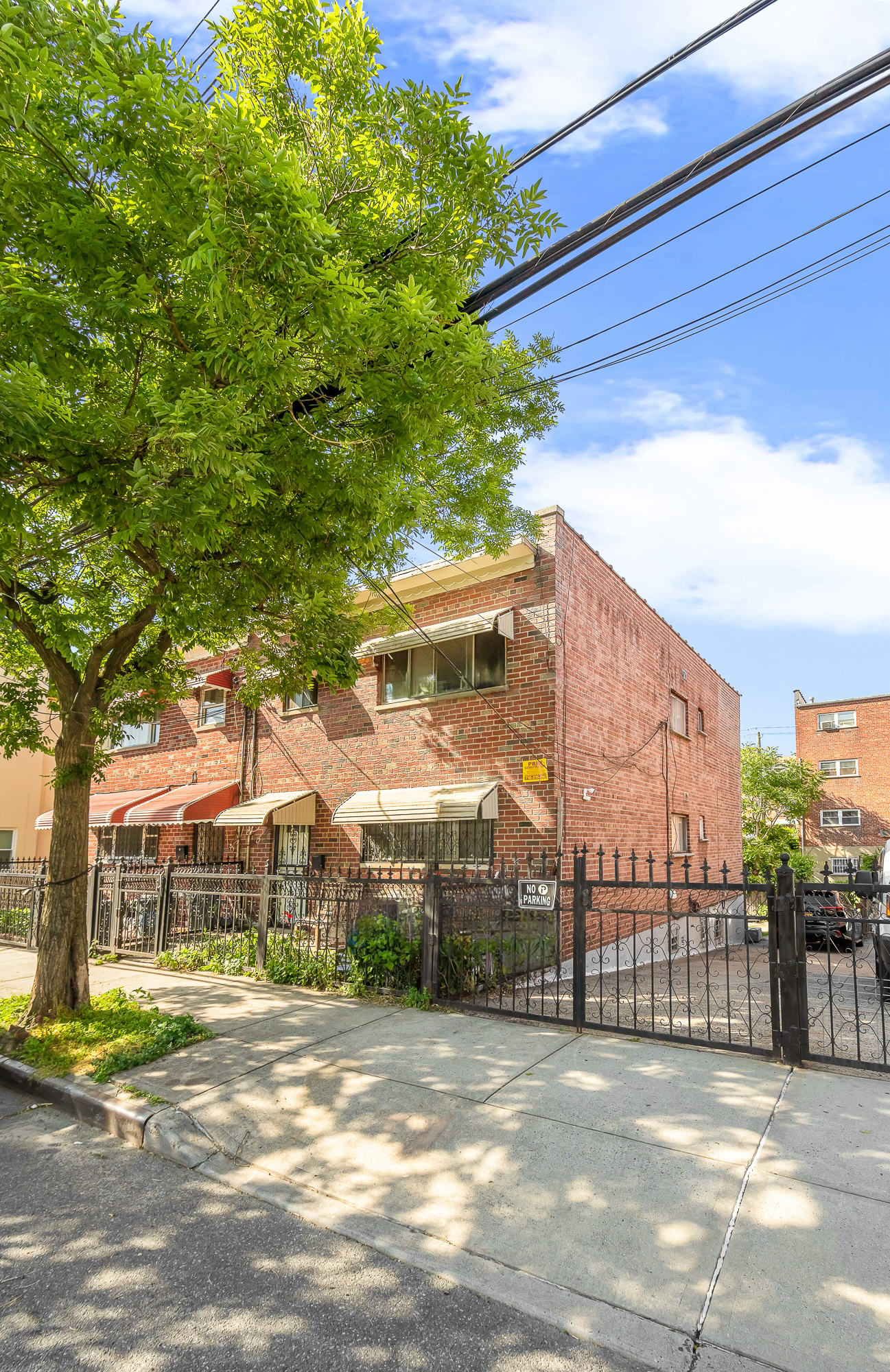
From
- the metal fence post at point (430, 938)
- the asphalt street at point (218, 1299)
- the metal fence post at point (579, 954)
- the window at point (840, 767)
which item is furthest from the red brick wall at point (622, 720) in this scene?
the window at point (840, 767)

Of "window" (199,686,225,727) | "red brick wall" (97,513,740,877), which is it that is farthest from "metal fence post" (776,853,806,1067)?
"window" (199,686,225,727)

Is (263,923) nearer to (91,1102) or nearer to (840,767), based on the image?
(91,1102)

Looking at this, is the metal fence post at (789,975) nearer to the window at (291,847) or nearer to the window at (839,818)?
the window at (291,847)

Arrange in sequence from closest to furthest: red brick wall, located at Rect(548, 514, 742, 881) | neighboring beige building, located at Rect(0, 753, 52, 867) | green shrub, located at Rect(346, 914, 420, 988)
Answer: green shrub, located at Rect(346, 914, 420, 988), red brick wall, located at Rect(548, 514, 742, 881), neighboring beige building, located at Rect(0, 753, 52, 867)

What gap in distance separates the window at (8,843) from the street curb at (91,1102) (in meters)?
19.3

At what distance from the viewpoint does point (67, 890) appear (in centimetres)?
711

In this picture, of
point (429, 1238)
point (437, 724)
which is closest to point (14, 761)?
point (437, 724)

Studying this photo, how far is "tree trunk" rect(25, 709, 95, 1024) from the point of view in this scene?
7.00 m

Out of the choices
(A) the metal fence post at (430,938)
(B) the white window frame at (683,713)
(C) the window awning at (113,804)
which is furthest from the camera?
(B) the white window frame at (683,713)

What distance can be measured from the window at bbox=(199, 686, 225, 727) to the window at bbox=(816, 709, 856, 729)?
1179 inches

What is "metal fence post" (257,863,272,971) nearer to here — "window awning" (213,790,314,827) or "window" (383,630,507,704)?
"window awning" (213,790,314,827)

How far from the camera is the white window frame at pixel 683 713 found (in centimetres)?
1608

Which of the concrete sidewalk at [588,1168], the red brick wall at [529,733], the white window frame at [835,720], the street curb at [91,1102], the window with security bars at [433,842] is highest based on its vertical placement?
the white window frame at [835,720]

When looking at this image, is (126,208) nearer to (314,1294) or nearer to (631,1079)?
(314,1294)
